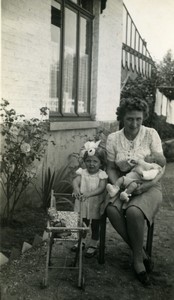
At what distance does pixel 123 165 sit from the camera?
149 inches

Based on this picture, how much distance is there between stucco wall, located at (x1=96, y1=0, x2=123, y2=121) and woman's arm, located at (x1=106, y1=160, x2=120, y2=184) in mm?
4250

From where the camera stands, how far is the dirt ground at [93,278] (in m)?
3.16

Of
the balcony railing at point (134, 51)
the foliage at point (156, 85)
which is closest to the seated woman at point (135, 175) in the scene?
the balcony railing at point (134, 51)

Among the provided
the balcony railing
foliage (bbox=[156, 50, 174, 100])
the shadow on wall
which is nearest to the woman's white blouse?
the balcony railing

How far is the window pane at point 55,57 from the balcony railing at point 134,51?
10.8ft

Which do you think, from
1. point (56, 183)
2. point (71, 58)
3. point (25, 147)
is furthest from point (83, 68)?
point (25, 147)

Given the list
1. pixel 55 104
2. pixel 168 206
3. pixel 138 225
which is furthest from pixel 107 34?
pixel 138 225

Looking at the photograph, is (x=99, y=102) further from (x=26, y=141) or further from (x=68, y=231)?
(x=68, y=231)

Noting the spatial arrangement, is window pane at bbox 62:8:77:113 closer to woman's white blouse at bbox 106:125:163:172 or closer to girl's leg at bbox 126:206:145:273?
woman's white blouse at bbox 106:125:163:172

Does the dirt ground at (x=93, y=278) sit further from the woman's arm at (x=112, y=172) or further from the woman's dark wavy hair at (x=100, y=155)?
the woman's dark wavy hair at (x=100, y=155)

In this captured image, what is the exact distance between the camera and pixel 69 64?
7109 mm

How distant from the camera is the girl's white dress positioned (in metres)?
3.74

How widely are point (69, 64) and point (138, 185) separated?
410cm

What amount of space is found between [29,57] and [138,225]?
300 cm
